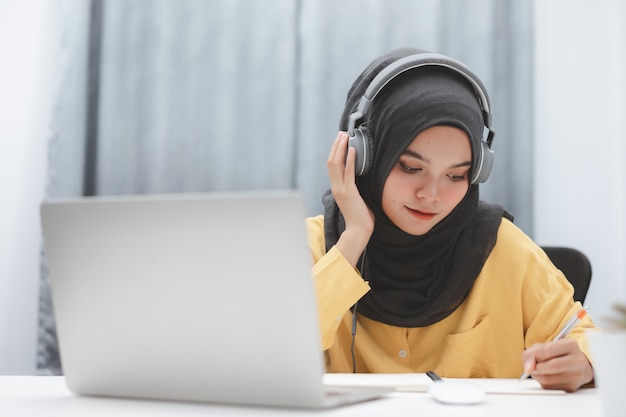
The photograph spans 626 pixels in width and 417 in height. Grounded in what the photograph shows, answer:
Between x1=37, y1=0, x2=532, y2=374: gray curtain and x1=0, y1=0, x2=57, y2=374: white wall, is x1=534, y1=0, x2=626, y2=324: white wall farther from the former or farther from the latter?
x1=0, y1=0, x2=57, y2=374: white wall

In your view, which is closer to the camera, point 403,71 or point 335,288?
point 335,288

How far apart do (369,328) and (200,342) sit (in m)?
0.77

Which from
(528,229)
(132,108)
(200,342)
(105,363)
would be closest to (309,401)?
(200,342)

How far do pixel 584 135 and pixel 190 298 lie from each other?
172 centimetres

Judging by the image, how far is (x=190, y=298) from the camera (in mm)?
778

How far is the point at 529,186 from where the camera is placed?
85.9 inches

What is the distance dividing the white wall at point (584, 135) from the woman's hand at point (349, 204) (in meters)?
0.96

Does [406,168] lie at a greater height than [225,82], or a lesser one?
lesser

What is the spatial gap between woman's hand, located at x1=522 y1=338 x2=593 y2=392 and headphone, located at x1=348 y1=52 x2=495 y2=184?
0.46 meters

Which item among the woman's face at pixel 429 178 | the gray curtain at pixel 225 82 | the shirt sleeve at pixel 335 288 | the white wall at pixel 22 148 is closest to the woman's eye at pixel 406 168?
the woman's face at pixel 429 178

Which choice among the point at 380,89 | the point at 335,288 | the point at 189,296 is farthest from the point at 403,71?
the point at 189,296

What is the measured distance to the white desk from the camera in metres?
0.77

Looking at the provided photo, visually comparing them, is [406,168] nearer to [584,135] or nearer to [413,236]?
[413,236]

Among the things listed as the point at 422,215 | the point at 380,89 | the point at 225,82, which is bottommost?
the point at 422,215
